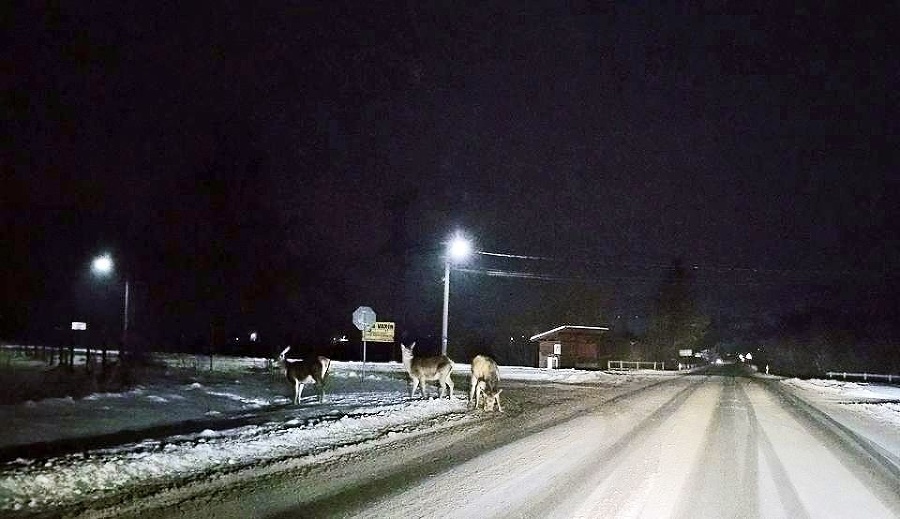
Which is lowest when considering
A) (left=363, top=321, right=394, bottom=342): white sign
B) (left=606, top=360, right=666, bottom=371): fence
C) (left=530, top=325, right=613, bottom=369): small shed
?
(left=606, top=360, right=666, bottom=371): fence

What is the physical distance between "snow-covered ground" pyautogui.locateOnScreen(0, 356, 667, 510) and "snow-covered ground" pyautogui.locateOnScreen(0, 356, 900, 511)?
2 centimetres

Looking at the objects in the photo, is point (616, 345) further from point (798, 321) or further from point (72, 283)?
point (72, 283)

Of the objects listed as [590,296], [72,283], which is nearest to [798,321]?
[590,296]

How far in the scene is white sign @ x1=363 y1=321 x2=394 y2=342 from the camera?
33.5 metres

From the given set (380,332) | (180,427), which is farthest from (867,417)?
(180,427)

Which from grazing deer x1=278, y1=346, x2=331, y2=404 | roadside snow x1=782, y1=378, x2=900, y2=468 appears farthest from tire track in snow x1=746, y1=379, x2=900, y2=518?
grazing deer x1=278, y1=346, x2=331, y2=404

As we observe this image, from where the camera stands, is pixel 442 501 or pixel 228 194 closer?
pixel 442 501

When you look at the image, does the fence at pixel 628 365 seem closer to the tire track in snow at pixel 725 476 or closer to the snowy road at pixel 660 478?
the tire track in snow at pixel 725 476

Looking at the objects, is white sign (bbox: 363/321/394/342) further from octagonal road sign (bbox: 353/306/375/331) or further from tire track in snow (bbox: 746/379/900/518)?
tire track in snow (bbox: 746/379/900/518)

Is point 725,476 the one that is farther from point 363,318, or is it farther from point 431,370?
point 363,318

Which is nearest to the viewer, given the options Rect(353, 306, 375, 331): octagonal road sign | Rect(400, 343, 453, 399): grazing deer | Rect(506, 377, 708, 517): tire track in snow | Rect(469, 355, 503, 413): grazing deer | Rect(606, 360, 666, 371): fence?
Rect(506, 377, 708, 517): tire track in snow

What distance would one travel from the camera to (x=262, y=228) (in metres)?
68.9

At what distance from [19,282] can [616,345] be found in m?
64.8

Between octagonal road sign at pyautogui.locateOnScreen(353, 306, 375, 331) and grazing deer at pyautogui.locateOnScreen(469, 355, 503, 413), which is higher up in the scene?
octagonal road sign at pyautogui.locateOnScreen(353, 306, 375, 331)
